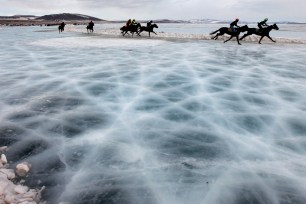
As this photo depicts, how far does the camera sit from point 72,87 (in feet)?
25.1

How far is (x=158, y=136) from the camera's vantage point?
4750mm

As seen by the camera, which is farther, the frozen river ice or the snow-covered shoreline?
the frozen river ice

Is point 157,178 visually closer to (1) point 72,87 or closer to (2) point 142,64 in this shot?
(1) point 72,87

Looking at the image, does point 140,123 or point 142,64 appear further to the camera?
point 142,64

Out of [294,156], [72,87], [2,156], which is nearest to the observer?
[2,156]

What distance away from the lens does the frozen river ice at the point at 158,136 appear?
3324mm

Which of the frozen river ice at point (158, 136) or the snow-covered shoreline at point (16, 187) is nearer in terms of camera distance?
the snow-covered shoreline at point (16, 187)

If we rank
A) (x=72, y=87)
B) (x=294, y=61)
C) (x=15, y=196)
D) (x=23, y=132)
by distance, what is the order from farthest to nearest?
1. (x=294, y=61)
2. (x=72, y=87)
3. (x=23, y=132)
4. (x=15, y=196)

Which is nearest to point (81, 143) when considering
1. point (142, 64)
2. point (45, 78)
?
point (45, 78)

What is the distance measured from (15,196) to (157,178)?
147cm

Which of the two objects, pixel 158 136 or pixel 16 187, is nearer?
pixel 16 187

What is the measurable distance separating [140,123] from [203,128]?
106 cm

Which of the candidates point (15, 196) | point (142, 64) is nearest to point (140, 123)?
point (15, 196)

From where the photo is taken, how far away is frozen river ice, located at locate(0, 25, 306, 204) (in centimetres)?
332
